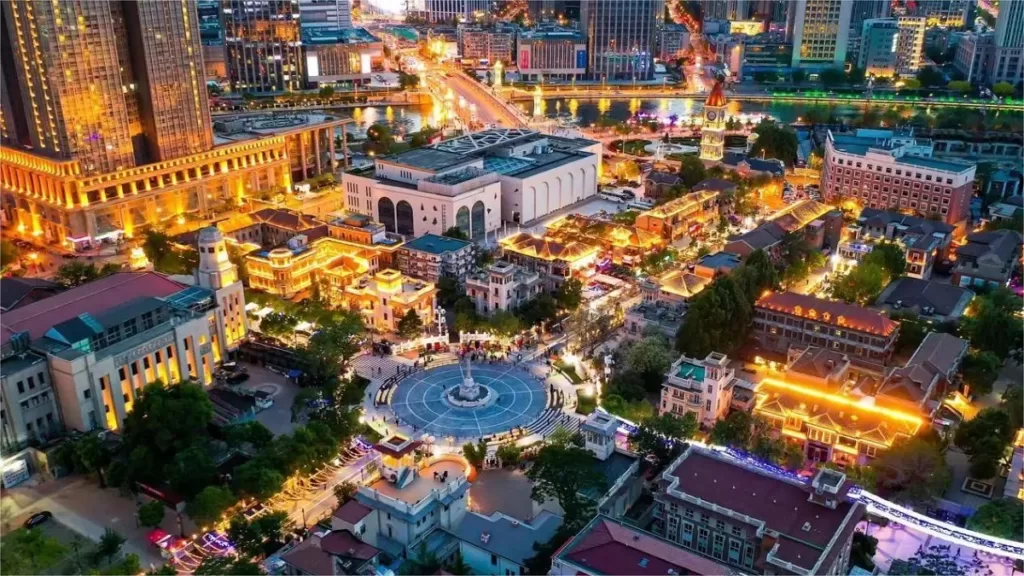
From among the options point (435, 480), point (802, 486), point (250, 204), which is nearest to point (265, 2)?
point (250, 204)

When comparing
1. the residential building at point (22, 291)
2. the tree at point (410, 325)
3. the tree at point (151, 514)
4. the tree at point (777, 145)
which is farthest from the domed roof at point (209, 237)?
the tree at point (777, 145)

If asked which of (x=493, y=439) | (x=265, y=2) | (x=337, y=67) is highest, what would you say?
(x=265, y=2)

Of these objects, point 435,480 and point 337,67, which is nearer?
point 435,480

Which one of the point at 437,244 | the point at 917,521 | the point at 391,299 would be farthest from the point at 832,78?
the point at 917,521

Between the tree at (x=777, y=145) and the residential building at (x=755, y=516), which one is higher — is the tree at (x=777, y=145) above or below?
above

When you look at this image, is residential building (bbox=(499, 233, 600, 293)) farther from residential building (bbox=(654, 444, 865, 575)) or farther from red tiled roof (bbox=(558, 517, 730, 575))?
red tiled roof (bbox=(558, 517, 730, 575))

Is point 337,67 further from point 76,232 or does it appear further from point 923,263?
point 923,263

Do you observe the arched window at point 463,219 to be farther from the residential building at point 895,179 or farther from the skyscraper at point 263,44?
the skyscraper at point 263,44
